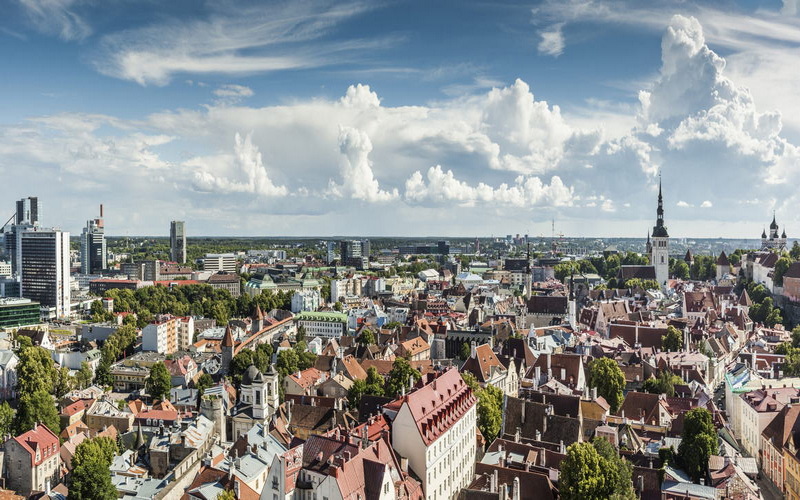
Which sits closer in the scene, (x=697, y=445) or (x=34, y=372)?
(x=697, y=445)

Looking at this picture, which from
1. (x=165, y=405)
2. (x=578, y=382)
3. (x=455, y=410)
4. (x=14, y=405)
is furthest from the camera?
(x=14, y=405)

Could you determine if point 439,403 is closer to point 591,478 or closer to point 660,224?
point 591,478

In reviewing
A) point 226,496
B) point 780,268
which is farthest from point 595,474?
point 780,268

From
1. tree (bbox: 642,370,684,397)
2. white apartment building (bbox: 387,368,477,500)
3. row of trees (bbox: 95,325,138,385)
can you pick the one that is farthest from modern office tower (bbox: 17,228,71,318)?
tree (bbox: 642,370,684,397)

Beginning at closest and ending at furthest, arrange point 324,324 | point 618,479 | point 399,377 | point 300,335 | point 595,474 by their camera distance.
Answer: point 595,474 < point 618,479 < point 399,377 < point 300,335 < point 324,324

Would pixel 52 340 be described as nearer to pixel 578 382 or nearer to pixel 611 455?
pixel 578 382

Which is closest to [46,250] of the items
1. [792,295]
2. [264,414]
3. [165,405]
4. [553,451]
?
[165,405]
